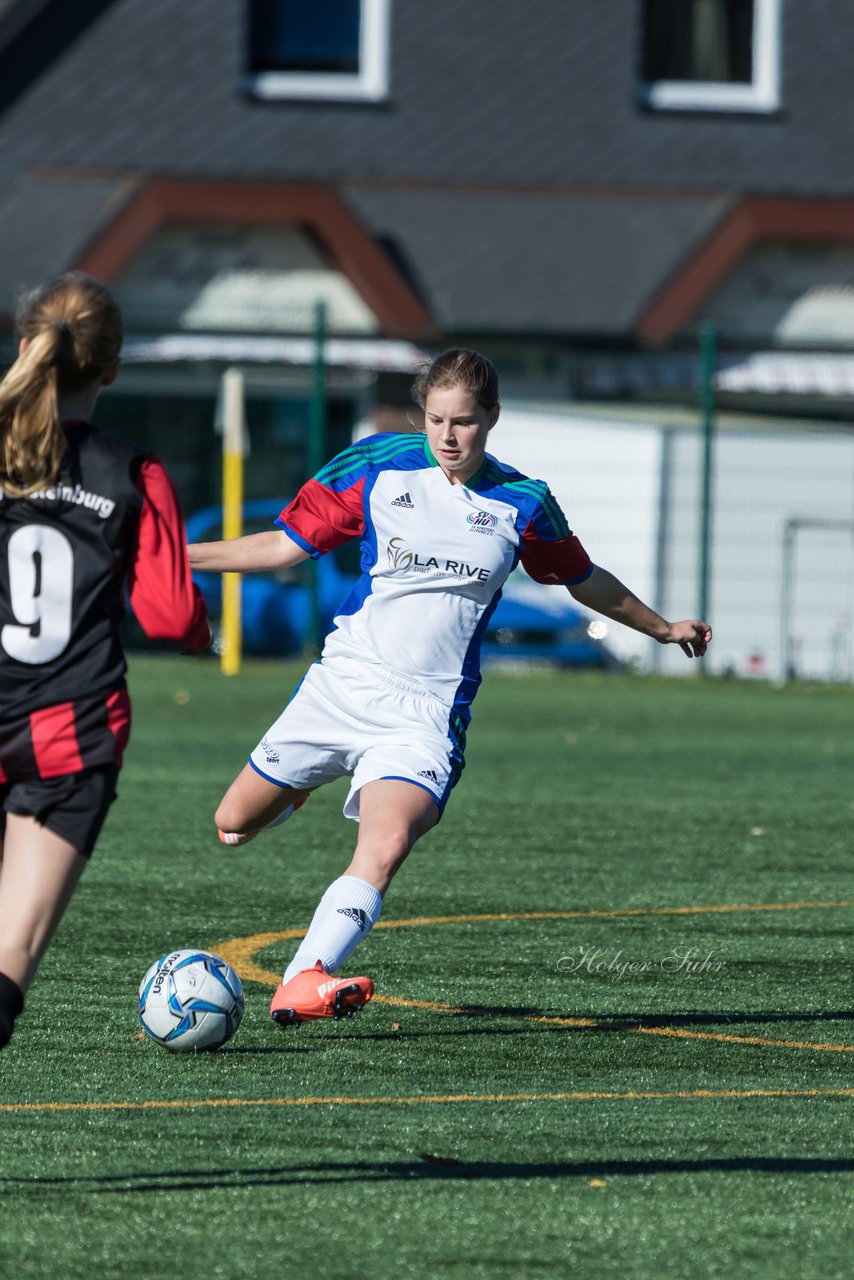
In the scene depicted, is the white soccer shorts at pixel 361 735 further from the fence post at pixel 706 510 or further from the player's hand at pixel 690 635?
the fence post at pixel 706 510

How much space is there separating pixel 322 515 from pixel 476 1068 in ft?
5.09

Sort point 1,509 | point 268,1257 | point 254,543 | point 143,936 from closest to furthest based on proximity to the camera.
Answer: point 268,1257, point 1,509, point 254,543, point 143,936

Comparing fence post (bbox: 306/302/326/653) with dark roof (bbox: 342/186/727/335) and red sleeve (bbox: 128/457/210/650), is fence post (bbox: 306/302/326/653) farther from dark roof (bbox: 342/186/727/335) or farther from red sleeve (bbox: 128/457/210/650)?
red sleeve (bbox: 128/457/210/650)

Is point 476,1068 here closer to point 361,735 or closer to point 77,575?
point 361,735

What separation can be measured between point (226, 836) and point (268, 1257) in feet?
8.48

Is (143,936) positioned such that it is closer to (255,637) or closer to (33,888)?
(33,888)

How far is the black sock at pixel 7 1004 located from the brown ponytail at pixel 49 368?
2.92ft

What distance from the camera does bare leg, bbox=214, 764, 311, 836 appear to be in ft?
20.8

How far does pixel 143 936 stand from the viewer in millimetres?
7555

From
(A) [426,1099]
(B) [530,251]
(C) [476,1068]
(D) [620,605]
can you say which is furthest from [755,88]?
(A) [426,1099]

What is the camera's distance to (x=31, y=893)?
14.0 feet

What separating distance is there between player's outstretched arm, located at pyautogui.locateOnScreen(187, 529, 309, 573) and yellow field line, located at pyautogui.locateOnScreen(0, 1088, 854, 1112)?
1.41 m

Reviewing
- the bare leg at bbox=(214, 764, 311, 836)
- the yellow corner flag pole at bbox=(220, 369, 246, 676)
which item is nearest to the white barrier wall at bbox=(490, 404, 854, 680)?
the yellow corner flag pole at bbox=(220, 369, 246, 676)

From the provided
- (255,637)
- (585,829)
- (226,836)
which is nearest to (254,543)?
(226,836)
